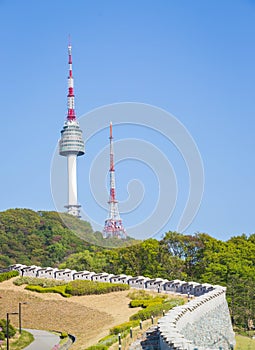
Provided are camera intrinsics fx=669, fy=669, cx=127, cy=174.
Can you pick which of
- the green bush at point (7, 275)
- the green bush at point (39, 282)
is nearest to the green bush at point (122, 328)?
the green bush at point (39, 282)

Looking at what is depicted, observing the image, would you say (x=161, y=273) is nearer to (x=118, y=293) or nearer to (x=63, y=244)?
(x=118, y=293)

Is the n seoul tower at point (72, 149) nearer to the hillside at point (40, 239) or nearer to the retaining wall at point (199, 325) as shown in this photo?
the hillside at point (40, 239)

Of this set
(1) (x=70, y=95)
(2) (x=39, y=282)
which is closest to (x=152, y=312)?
(2) (x=39, y=282)

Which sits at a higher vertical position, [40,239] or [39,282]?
[40,239]

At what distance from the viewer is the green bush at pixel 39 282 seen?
4391cm

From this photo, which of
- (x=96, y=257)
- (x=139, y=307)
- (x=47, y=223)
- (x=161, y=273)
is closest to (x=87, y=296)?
(x=139, y=307)

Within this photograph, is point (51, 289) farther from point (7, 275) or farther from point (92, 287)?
point (7, 275)

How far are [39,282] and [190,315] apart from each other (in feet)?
68.2

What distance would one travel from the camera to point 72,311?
120ft

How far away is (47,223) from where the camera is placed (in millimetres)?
87312

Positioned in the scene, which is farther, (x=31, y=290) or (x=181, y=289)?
(x=31, y=290)

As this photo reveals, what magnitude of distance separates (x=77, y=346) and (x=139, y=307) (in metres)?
9.19

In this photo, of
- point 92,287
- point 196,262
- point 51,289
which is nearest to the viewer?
point 92,287

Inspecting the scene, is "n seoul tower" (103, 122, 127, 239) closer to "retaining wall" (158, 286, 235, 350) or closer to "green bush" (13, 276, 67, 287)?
"green bush" (13, 276, 67, 287)
